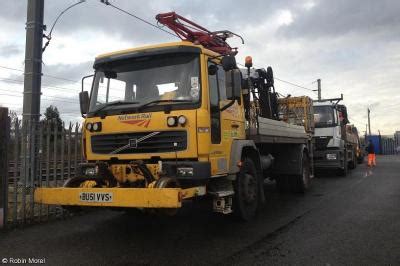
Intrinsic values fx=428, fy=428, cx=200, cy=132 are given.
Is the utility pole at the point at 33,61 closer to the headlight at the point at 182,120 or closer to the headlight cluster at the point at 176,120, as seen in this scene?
the headlight cluster at the point at 176,120

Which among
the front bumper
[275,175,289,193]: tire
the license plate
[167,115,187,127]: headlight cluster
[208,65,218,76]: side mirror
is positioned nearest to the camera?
the front bumper

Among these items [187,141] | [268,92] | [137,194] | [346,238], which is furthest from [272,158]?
[137,194]

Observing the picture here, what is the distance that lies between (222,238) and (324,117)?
11146 millimetres

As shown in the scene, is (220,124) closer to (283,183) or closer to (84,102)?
(84,102)

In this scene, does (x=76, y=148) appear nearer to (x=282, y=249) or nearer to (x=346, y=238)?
(x=282, y=249)

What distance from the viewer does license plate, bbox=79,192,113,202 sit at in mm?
5609

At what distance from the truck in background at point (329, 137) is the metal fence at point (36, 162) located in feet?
33.1

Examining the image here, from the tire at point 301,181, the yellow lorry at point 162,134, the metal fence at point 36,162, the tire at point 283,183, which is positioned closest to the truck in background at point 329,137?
the tire at point 301,181

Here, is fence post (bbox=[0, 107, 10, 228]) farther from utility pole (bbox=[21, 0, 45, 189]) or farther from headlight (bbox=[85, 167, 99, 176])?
headlight (bbox=[85, 167, 99, 176])

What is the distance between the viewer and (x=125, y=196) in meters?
5.46

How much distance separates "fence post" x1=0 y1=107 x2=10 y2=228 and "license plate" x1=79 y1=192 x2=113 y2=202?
2.13 m

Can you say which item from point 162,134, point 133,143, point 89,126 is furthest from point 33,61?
point 162,134

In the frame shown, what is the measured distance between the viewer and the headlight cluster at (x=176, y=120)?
19.4 ft

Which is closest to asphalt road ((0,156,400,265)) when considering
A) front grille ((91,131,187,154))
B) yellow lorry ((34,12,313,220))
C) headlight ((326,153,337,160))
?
yellow lorry ((34,12,313,220))
